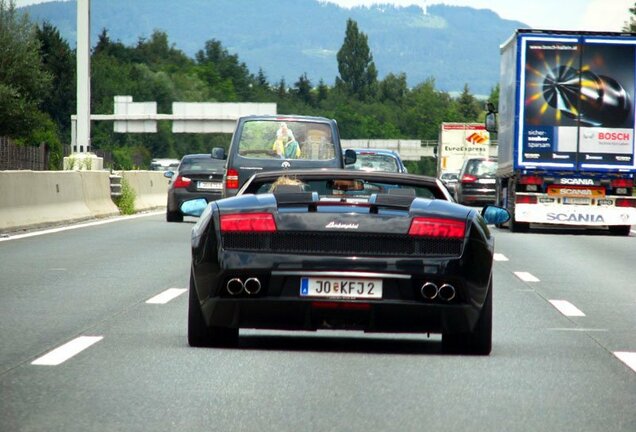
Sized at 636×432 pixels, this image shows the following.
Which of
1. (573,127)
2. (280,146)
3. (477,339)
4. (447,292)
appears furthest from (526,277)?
(573,127)

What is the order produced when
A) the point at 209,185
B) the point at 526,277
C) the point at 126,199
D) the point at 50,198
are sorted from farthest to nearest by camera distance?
1. the point at 126,199
2. the point at 209,185
3. the point at 50,198
4. the point at 526,277

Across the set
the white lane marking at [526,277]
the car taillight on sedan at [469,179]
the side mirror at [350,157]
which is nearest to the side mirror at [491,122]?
the car taillight on sedan at [469,179]

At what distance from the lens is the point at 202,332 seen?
884 cm

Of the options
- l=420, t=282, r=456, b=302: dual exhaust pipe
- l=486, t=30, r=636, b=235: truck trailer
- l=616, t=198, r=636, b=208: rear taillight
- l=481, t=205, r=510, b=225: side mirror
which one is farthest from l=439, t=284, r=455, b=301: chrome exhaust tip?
l=616, t=198, r=636, b=208: rear taillight

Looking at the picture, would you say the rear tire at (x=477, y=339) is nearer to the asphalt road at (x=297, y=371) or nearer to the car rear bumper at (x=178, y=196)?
the asphalt road at (x=297, y=371)

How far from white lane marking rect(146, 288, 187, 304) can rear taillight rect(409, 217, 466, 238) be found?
13.2ft

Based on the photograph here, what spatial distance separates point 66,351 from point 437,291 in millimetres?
2126

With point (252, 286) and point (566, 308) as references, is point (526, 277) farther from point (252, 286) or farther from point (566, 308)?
point (252, 286)

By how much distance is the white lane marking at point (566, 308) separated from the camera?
468 inches

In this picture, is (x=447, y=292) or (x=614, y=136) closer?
(x=447, y=292)

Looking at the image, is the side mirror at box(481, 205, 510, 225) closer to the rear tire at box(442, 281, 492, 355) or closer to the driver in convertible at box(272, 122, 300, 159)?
the rear tire at box(442, 281, 492, 355)

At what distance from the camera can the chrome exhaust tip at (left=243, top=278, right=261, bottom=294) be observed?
329 inches

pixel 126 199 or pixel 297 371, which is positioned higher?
pixel 297 371

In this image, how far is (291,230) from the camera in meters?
8.37
